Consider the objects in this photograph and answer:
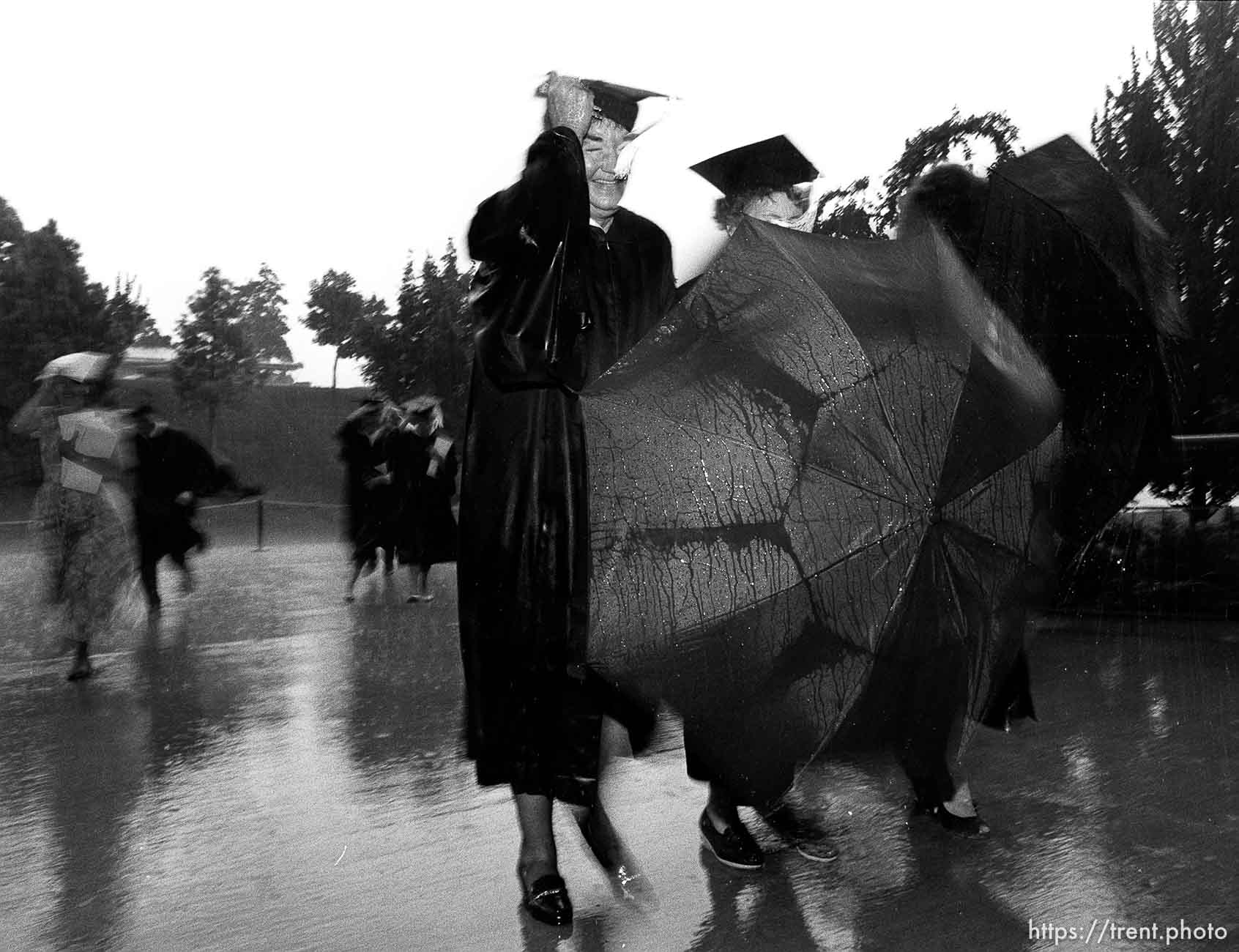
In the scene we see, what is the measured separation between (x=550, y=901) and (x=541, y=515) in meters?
1.04

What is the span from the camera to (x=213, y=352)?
37906 millimetres

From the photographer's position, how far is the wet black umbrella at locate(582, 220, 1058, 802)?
3.26 meters

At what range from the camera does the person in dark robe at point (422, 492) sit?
13.5 m

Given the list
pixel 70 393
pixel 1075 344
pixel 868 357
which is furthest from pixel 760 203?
pixel 70 393

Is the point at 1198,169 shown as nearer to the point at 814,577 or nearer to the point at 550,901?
the point at 814,577

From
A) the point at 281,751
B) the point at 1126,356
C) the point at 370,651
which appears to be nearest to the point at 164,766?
the point at 281,751

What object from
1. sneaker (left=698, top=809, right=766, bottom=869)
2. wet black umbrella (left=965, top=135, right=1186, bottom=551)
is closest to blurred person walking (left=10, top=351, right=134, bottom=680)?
sneaker (left=698, top=809, right=766, bottom=869)

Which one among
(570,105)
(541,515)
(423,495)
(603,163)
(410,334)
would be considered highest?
(410,334)

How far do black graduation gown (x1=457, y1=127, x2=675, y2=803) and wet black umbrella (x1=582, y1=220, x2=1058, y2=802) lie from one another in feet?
1.51

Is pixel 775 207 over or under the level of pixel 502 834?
over

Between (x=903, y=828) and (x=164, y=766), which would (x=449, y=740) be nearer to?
(x=164, y=766)

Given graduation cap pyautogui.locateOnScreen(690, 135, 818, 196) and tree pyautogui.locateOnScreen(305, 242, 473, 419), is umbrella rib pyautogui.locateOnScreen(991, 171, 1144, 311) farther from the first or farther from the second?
tree pyautogui.locateOnScreen(305, 242, 473, 419)

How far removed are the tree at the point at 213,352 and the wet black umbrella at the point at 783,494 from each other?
35.1 m

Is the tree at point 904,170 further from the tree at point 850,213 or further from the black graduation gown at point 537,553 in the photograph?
the black graduation gown at point 537,553
